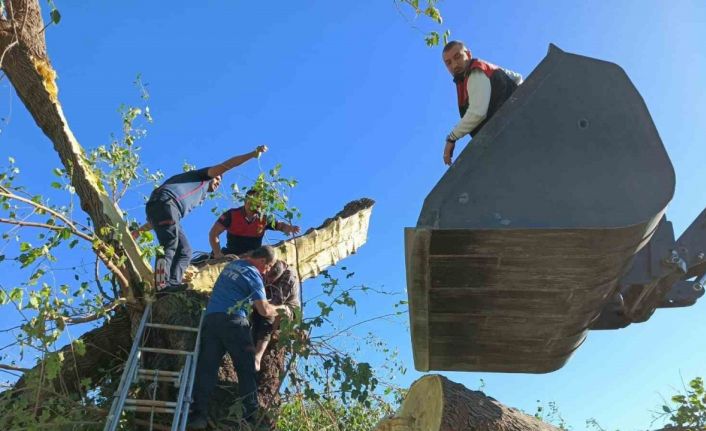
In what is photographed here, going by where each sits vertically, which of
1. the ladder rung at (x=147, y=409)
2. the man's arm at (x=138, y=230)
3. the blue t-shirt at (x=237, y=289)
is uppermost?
the man's arm at (x=138, y=230)

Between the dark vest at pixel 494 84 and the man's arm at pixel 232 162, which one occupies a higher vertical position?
the man's arm at pixel 232 162

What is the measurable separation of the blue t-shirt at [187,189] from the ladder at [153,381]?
116 cm

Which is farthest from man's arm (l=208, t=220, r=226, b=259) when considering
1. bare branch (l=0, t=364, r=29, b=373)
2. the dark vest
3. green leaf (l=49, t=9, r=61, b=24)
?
the dark vest

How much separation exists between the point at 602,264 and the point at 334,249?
471 centimetres

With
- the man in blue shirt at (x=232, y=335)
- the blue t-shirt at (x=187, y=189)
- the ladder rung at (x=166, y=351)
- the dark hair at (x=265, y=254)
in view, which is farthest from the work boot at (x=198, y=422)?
the blue t-shirt at (x=187, y=189)

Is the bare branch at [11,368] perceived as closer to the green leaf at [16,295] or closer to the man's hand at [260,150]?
the green leaf at [16,295]

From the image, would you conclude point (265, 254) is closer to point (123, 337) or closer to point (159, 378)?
point (159, 378)

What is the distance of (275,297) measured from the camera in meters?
6.02

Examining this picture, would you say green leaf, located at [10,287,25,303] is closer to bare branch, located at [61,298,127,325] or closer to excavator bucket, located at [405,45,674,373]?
bare branch, located at [61,298,127,325]

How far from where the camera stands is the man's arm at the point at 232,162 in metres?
6.74

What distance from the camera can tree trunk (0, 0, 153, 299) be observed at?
5723 mm

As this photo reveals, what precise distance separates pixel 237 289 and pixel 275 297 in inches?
24.7

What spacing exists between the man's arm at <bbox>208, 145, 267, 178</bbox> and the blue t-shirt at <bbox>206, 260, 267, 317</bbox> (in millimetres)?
1513

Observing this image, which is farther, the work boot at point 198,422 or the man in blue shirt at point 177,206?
the man in blue shirt at point 177,206
